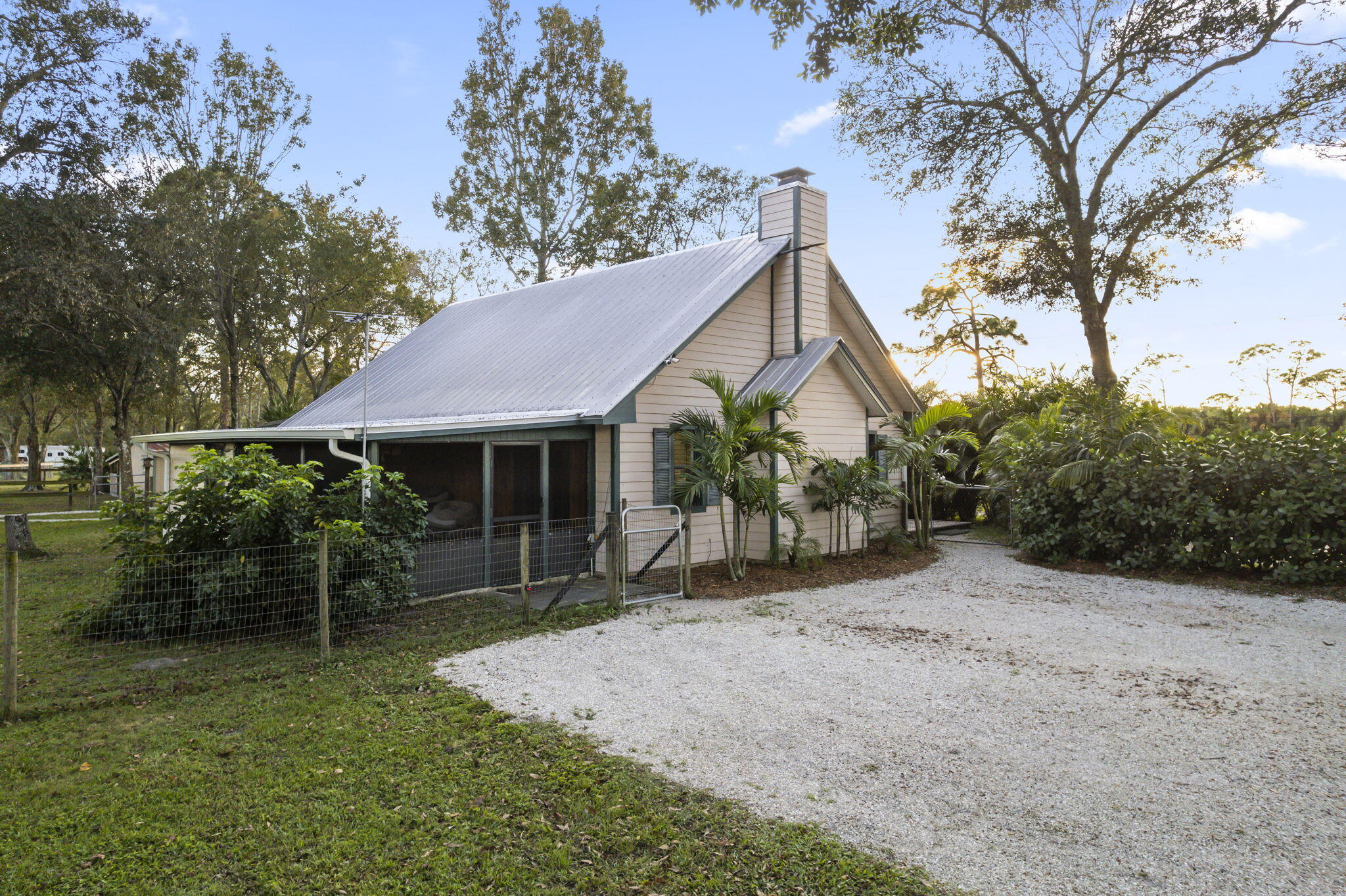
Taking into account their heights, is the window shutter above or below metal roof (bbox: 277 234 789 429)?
below

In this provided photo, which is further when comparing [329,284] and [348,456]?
[329,284]

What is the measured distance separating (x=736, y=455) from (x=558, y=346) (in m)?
4.42

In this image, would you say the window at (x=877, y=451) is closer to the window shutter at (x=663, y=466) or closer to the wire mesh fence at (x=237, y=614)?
the window shutter at (x=663, y=466)

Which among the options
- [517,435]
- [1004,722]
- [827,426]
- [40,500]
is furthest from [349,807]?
[40,500]

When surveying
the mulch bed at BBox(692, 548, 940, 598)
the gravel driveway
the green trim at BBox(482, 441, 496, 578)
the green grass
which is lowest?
the gravel driveway

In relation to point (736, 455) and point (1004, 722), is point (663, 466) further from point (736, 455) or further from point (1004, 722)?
point (1004, 722)

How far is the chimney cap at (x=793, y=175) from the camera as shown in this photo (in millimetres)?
13531

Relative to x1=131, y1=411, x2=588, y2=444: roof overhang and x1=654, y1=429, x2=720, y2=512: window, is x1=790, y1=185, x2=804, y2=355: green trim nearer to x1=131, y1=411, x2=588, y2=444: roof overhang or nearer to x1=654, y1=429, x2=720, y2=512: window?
x1=654, y1=429, x2=720, y2=512: window

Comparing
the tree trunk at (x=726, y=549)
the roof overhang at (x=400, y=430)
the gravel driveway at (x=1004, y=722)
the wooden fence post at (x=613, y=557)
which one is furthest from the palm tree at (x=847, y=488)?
the wooden fence post at (x=613, y=557)

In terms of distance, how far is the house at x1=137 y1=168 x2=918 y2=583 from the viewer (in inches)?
404

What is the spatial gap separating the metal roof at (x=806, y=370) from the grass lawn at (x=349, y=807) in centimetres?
772

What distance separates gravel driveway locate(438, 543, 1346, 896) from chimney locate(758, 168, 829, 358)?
17.2ft

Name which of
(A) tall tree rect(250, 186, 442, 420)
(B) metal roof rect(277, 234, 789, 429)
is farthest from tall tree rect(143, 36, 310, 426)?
(B) metal roof rect(277, 234, 789, 429)

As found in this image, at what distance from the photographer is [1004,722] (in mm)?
5523
